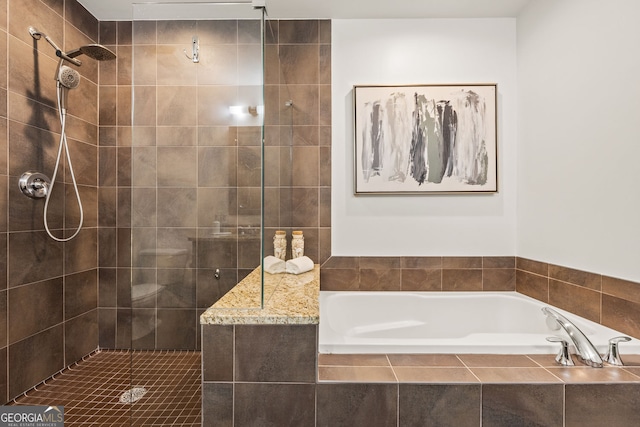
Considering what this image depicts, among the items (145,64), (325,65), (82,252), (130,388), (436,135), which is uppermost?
(325,65)

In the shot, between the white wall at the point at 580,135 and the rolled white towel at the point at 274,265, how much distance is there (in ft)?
5.42

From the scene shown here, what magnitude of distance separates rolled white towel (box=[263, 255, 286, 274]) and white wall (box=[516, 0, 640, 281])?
65.1 inches

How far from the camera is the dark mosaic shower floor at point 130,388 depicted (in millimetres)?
1513

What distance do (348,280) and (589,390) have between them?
1.50 meters

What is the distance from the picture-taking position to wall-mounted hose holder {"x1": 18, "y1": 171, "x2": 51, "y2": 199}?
6.48ft

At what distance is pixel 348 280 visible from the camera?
2.53 metres

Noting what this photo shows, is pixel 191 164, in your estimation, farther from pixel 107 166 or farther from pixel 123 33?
pixel 123 33

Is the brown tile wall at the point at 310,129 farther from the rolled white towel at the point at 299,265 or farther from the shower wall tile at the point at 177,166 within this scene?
the shower wall tile at the point at 177,166

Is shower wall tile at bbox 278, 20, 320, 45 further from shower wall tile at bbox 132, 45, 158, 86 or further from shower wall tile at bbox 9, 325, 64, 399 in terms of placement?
shower wall tile at bbox 9, 325, 64, 399

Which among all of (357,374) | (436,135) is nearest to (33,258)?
(357,374)

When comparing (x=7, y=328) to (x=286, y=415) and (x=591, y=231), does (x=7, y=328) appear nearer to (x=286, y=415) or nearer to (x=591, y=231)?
(x=286, y=415)

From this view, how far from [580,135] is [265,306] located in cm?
Answer: 187

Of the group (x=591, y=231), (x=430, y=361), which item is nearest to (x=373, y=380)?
(x=430, y=361)

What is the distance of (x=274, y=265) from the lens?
6.40 ft
